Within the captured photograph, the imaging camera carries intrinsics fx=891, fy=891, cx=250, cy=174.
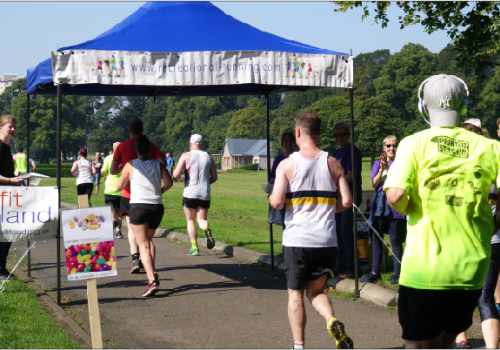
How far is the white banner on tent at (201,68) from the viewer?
379 inches

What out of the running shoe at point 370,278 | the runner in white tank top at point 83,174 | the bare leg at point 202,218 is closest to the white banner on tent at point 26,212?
the running shoe at point 370,278

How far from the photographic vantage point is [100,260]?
693 cm

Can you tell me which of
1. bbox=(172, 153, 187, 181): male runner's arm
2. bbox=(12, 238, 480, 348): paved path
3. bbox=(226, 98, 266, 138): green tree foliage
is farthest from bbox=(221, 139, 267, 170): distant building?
bbox=(12, 238, 480, 348): paved path

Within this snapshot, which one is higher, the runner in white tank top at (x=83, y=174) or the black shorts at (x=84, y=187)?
the runner in white tank top at (x=83, y=174)

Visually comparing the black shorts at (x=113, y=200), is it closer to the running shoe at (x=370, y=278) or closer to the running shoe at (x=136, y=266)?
the running shoe at (x=136, y=266)

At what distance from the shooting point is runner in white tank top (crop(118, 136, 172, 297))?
34.7 feet

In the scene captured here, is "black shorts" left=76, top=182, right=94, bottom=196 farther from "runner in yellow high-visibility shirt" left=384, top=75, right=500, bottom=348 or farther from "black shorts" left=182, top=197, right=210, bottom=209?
"runner in yellow high-visibility shirt" left=384, top=75, right=500, bottom=348

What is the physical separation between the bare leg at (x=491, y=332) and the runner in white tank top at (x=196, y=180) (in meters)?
8.19

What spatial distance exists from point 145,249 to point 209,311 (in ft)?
4.35

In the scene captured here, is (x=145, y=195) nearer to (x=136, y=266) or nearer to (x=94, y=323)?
(x=136, y=266)

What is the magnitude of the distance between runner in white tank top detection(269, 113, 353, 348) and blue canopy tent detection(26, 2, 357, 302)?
10.4 feet

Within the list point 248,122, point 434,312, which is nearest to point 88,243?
point 434,312

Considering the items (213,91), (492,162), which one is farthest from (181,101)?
(492,162)

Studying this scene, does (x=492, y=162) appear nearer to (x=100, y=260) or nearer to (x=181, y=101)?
(x=100, y=260)
